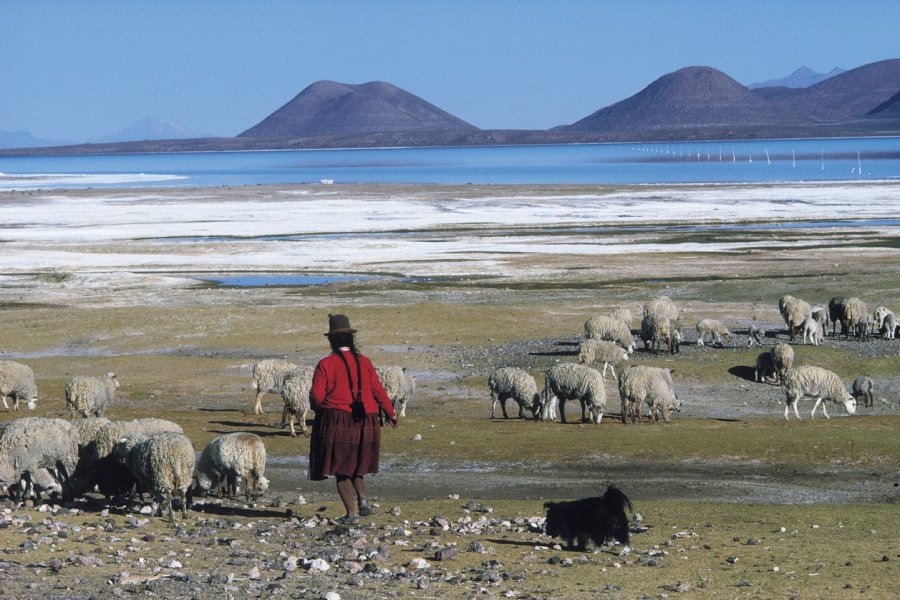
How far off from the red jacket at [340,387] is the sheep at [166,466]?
7.56ft

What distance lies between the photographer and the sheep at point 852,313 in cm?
3150

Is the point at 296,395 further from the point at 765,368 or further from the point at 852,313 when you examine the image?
the point at 852,313

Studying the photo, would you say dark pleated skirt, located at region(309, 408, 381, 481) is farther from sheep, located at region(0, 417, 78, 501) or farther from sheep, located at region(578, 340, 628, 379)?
sheep, located at region(578, 340, 628, 379)

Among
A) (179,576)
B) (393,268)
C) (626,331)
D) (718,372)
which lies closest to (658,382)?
(718,372)

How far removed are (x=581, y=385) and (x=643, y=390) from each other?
3.72 ft

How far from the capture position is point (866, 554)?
12.5m

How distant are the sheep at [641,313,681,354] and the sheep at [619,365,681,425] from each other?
23.0 feet

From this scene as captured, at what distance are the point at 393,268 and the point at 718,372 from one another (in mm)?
24333

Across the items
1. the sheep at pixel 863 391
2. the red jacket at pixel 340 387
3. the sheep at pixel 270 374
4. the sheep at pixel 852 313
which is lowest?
the sheep at pixel 863 391

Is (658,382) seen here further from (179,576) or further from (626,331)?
(179,576)

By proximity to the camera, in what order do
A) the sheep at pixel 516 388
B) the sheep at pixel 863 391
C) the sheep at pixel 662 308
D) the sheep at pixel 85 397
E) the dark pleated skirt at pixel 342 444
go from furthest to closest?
the sheep at pixel 662 308 < the sheep at pixel 863 391 < the sheep at pixel 516 388 < the sheep at pixel 85 397 < the dark pleated skirt at pixel 342 444

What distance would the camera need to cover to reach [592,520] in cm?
1246

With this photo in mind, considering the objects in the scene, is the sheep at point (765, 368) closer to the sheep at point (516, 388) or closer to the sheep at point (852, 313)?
the sheep at point (516, 388)

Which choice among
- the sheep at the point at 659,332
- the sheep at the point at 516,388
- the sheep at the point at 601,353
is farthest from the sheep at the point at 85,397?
the sheep at the point at 659,332
